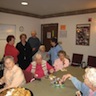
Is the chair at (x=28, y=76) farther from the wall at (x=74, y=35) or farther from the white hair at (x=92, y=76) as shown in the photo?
the wall at (x=74, y=35)

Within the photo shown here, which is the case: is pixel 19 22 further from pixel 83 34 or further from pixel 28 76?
pixel 28 76

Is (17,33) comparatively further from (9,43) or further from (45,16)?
(9,43)

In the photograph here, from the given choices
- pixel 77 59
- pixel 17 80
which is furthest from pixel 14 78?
pixel 77 59

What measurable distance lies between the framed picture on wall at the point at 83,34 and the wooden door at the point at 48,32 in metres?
1.08

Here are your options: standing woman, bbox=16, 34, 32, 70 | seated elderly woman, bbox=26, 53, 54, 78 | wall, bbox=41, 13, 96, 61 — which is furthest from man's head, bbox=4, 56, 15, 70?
wall, bbox=41, 13, 96, 61

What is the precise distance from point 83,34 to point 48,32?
5.77 ft

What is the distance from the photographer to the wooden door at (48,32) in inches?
237

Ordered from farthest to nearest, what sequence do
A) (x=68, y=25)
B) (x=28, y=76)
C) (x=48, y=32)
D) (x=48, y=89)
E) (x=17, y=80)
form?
(x=48, y=32)
(x=68, y=25)
(x=28, y=76)
(x=17, y=80)
(x=48, y=89)

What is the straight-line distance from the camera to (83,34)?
5102 mm

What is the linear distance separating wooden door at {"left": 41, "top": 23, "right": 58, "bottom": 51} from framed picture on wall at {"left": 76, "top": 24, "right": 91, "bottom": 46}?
42.5 inches

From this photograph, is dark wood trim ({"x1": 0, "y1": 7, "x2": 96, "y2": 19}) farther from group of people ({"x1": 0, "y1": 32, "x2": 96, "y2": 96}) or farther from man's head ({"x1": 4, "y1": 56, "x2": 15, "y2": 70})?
man's head ({"x1": 4, "y1": 56, "x2": 15, "y2": 70})

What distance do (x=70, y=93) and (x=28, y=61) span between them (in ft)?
7.82

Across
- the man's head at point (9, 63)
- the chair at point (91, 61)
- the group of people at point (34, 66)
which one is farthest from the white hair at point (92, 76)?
the chair at point (91, 61)

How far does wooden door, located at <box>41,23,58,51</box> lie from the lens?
19.7ft
